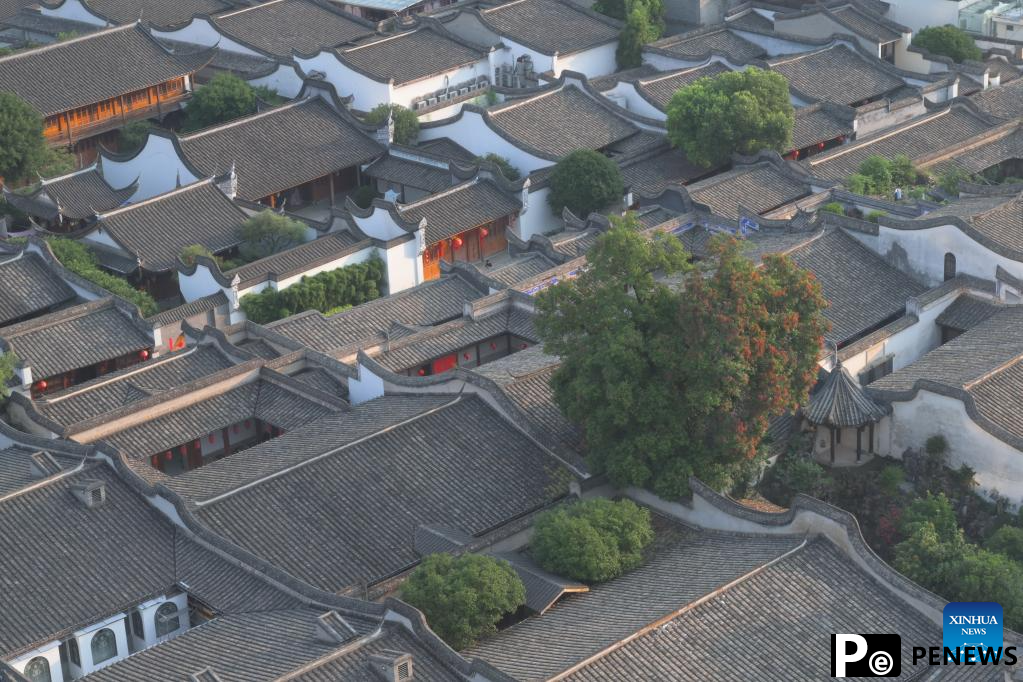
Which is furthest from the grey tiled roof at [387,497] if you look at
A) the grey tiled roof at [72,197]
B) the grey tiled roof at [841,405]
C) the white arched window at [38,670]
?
the grey tiled roof at [72,197]

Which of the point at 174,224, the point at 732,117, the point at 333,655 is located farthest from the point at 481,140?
the point at 333,655

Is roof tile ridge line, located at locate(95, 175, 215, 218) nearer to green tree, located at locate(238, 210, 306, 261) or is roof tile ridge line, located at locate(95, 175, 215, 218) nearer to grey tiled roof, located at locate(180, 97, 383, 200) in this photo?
grey tiled roof, located at locate(180, 97, 383, 200)

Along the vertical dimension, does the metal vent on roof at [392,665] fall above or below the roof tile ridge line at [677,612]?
above

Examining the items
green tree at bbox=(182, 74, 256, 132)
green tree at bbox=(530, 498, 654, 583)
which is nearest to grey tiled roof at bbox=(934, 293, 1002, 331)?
green tree at bbox=(530, 498, 654, 583)

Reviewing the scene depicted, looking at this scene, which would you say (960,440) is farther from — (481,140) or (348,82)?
(348,82)

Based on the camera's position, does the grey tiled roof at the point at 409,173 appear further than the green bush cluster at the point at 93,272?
Yes

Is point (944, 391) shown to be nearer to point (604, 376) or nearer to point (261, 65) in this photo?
point (604, 376)

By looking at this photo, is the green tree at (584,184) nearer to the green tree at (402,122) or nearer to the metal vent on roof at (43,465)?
the green tree at (402,122)
